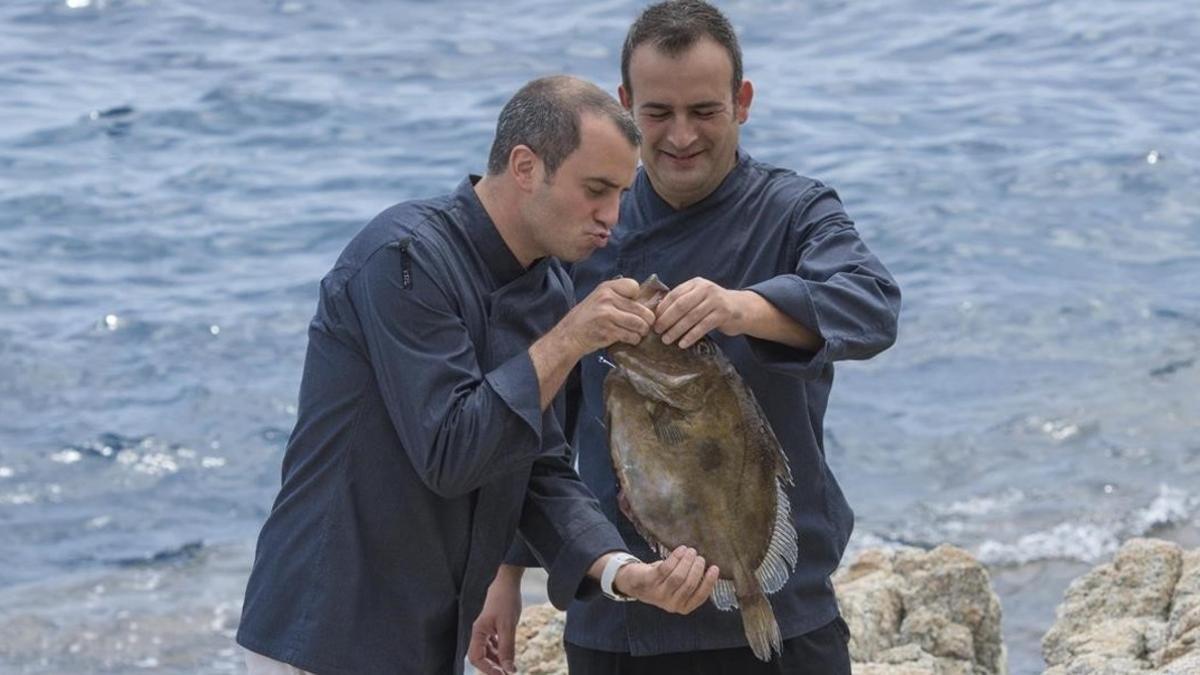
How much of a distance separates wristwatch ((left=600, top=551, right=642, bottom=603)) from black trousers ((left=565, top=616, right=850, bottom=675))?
0.35 meters

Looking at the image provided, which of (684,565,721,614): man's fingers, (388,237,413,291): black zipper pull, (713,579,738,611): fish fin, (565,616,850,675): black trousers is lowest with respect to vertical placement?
(565,616,850,675): black trousers

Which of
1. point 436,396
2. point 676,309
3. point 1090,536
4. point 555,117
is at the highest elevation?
point 555,117

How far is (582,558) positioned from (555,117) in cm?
91

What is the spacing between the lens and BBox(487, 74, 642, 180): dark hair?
12.4 ft

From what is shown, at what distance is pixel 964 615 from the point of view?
6301mm

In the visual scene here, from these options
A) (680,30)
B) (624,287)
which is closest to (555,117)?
(624,287)

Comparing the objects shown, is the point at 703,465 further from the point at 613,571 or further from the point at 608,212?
the point at 608,212

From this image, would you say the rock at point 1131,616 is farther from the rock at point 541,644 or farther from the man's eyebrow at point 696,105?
the man's eyebrow at point 696,105

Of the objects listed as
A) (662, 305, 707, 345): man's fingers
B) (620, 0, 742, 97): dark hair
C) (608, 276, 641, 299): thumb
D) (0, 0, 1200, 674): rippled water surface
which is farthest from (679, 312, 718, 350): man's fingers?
(0, 0, 1200, 674): rippled water surface

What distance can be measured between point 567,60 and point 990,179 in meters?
4.29

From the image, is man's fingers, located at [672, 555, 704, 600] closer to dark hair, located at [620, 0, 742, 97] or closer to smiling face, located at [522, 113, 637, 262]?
smiling face, located at [522, 113, 637, 262]

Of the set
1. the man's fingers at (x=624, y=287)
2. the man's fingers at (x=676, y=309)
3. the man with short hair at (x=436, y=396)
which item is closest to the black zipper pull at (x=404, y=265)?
the man with short hair at (x=436, y=396)

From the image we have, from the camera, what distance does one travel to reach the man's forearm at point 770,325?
151 inches

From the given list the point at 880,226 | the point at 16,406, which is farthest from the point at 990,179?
the point at 16,406
